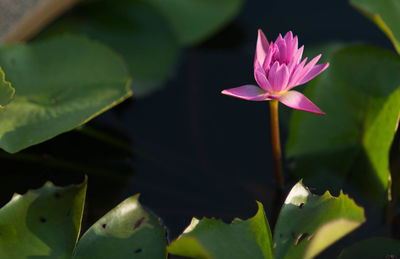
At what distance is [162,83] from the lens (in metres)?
1.55

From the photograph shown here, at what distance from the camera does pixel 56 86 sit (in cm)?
122

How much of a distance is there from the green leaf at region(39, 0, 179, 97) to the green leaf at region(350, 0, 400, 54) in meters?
0.63

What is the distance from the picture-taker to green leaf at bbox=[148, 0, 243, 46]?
1636 millimetres

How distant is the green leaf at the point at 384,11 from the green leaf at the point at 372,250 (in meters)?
0.44

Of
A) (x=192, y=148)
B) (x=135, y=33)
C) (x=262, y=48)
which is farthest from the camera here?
(x=135, y=33)

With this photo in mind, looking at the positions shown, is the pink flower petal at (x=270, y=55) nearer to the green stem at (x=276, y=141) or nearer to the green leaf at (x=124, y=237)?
the green stem at (x=276, y=141)

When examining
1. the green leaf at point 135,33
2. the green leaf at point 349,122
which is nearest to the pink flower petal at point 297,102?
the green leaf at point 349,122

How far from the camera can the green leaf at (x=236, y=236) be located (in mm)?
838

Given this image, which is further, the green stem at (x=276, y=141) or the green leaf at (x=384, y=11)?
the green leaf at (x=384, y=11)

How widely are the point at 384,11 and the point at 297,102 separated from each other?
0.44m

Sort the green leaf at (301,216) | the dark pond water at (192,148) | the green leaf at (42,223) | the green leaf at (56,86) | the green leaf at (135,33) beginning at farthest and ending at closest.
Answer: the green leaf at (135,33)
the dark pond water at (192,148)
the green leaf at (56,86)
the green leaf at (42,223)
the green leaf at (301,216)

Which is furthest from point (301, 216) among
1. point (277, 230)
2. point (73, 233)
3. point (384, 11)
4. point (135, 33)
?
point (135, 33)

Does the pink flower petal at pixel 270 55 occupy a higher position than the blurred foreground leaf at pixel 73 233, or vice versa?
the pink flower petal at pixel 270 55

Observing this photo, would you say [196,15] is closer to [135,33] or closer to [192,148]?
[135,33]
